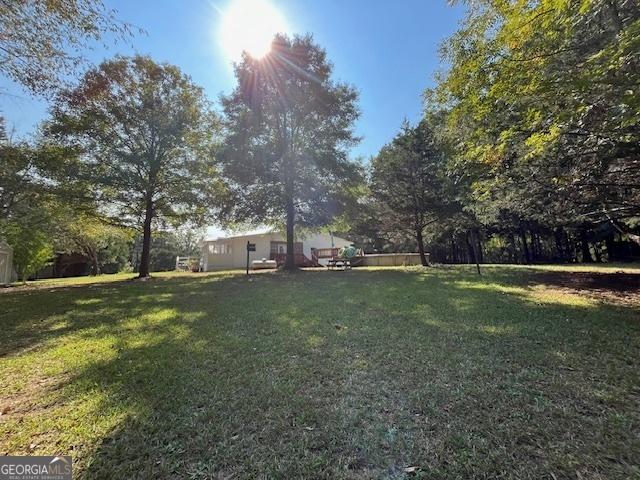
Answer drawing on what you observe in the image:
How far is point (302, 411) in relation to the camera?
2576 millimetres

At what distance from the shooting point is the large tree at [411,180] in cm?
1712

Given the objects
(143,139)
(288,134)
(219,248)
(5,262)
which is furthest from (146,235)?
(219,248)

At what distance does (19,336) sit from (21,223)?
12316 millimetres

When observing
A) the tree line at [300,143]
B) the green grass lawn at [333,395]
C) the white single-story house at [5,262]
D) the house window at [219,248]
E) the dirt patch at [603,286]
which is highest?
the tree line at [300,143]

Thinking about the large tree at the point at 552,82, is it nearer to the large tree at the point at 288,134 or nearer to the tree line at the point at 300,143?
the tree line at the point at 300,143

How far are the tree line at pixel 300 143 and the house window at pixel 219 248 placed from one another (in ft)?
35.5

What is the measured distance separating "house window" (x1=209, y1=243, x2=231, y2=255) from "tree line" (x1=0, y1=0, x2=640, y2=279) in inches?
426

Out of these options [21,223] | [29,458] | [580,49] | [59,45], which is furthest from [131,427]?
[21,223]

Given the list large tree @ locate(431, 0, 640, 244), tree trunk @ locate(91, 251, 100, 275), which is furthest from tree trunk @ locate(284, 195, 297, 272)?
tree trunk @ locate(91, 251, 100, 275)

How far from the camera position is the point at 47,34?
5.18m

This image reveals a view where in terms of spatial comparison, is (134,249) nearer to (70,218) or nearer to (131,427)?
(70,218)

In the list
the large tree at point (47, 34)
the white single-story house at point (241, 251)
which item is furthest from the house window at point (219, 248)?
the large tree at point (47, 34)

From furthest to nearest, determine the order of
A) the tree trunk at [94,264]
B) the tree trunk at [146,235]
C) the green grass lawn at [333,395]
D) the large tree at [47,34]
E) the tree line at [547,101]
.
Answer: the tree trunk at [94,264] < the tree trunk at [146,235] < the large tree at [47,34] < the tree line at [547,101] < the green grass lawn at [333,395]

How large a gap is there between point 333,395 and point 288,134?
48.6 ft
